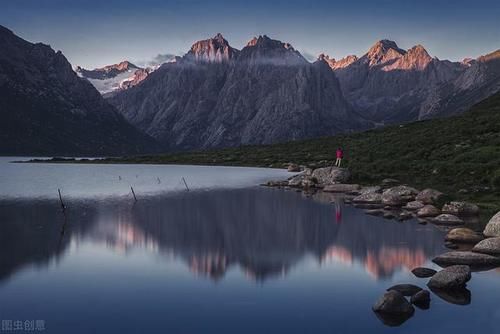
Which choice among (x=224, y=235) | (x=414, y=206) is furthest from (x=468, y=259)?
(x=414, y=206)

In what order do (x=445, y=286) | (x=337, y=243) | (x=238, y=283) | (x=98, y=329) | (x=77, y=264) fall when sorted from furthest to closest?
(x=337, y=243), (x=77, y=264), (x=238, y=283), (x=445, y=286), (x=98, y=329)

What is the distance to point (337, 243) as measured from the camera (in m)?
46.7

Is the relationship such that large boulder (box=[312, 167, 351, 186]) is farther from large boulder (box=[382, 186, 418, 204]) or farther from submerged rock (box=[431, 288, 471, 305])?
submerged rock (box=[431, 288, 471, 305])

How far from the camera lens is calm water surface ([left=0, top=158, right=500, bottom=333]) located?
26047mm

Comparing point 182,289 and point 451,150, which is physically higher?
point 451,150

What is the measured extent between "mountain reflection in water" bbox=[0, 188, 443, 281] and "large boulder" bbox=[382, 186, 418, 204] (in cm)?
714

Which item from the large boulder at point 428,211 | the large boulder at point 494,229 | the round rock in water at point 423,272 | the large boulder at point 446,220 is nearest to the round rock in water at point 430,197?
the large boulder at point 428,211

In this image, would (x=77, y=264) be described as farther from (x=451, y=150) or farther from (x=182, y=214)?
(x=451, y=150)

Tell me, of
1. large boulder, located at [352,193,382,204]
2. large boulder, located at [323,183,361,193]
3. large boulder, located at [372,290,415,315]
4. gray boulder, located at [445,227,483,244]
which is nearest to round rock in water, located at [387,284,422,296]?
large boulder, located at [372,290,415,315]

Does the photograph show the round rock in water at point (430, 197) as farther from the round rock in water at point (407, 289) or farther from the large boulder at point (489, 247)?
the round rock in water at point (407, 289)

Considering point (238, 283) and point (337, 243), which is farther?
point (337, 243)

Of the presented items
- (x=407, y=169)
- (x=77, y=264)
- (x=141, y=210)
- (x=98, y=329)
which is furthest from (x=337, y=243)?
(x=407, y=169)

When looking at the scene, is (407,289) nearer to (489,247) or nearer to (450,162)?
(489,247)

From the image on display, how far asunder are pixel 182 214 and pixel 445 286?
41.4 metres
